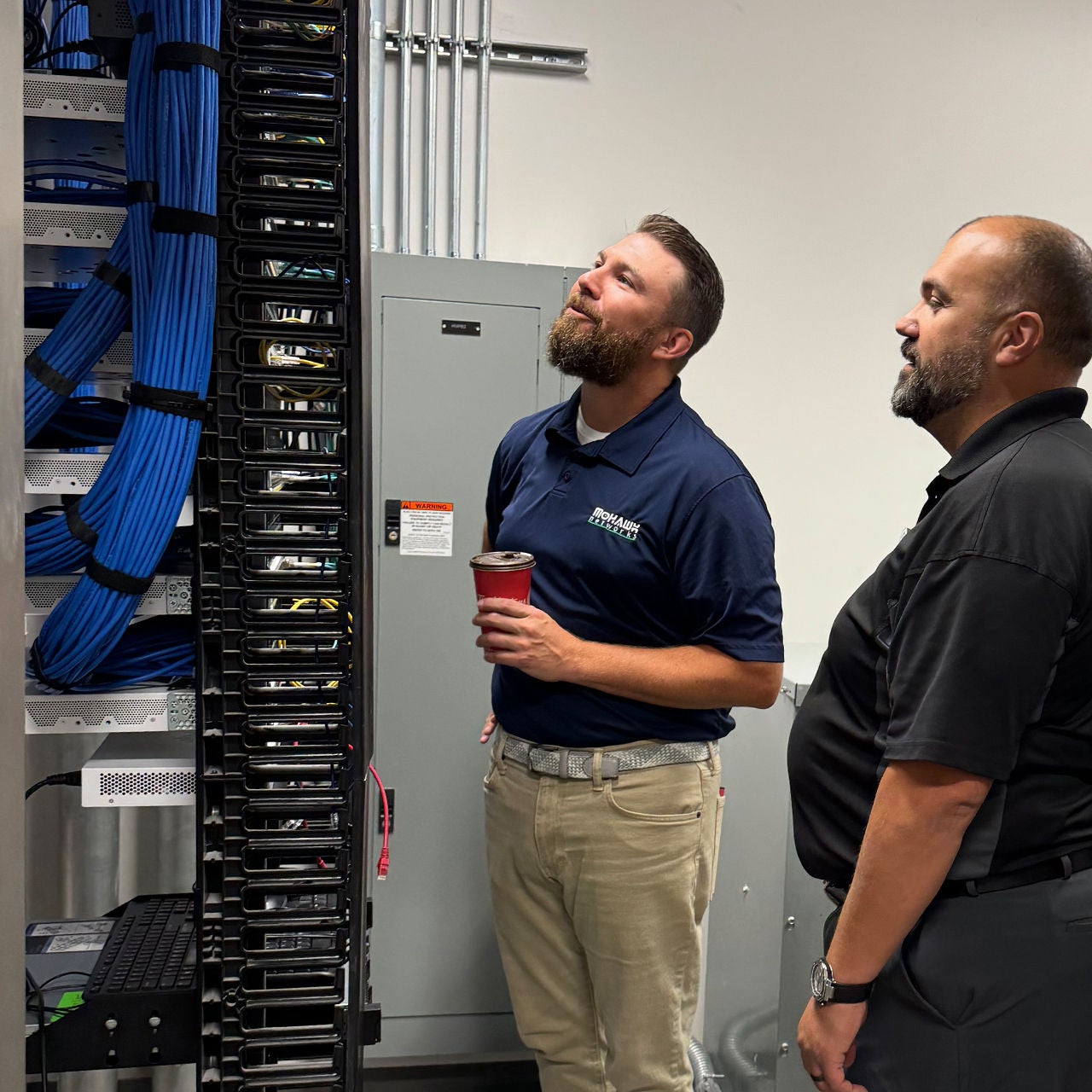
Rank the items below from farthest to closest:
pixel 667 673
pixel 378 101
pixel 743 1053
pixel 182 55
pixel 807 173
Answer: pixel 807 173 < pixel 378 101 < pixel 743 1053 < pixel 667 673 < pixel 182 55

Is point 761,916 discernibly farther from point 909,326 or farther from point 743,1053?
point 909,326

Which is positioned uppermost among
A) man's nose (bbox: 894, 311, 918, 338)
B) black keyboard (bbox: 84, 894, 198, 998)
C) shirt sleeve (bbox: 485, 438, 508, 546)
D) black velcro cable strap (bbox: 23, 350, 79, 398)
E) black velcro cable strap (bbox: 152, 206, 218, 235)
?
black velcro cable strap (bbox: 152, 206, 218, 235)

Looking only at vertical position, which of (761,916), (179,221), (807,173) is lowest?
(761,916)

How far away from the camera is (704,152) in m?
2.83

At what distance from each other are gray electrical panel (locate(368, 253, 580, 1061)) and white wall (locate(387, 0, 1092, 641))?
0.43 meters

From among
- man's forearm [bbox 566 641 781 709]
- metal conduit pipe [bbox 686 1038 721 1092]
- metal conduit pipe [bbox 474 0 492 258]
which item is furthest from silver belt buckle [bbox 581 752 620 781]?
metal conduit pipe [bbox 474 0 492 258]

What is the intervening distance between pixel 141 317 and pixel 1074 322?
Result: 43.2 inches

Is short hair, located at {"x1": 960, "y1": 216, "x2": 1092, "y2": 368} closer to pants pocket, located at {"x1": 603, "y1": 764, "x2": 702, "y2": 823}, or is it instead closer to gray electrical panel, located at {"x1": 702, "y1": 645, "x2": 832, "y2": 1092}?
pants pocket, located at {"x1": 603, "y1": 764, "x2": 702, "y2": 823}

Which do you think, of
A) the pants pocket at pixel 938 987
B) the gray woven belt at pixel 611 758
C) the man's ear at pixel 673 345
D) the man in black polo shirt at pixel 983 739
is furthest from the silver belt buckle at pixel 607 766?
the man's ear at pixel 673 345

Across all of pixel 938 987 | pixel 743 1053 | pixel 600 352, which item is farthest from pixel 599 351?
pixel 743 1053

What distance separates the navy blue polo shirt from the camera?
164 cm

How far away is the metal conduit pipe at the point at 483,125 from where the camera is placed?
104 inches

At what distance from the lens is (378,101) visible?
104 inches

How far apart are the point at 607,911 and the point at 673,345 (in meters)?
0.98
